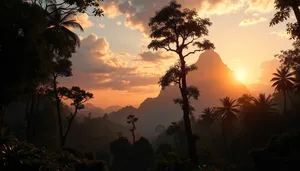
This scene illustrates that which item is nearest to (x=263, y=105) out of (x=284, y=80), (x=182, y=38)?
(x=284, y=80)

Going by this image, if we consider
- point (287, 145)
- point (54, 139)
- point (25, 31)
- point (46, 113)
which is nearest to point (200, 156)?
point (287, 145)

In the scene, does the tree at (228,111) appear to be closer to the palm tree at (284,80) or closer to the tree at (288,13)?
the palm tree at (284,80)

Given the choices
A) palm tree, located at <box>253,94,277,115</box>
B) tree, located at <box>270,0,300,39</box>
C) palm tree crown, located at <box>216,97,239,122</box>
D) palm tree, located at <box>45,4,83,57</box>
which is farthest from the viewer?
palm tree crown, located at <box>216,97,239,122</box>

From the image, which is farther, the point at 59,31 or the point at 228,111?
the point at 228,111

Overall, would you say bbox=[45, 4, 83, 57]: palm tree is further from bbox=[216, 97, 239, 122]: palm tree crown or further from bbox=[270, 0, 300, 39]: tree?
bbox=[216, 97, 239, 122]: palm tree crown

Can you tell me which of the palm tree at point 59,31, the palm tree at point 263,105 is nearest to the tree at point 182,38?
the palm tree at point 59,31

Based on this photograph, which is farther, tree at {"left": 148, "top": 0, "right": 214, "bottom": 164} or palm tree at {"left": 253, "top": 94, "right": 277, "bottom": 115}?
palm tree at {"left": 253, "top": 94, "right": 277, "bottom": 115}

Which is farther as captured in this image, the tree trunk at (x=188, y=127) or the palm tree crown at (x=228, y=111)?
the palm tree crown at (x=228, y=111)

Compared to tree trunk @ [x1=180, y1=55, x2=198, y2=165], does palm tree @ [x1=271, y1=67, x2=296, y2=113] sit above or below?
above

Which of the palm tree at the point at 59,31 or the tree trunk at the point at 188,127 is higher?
the palm tree at the point at 59,31

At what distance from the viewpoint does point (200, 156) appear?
184 ft

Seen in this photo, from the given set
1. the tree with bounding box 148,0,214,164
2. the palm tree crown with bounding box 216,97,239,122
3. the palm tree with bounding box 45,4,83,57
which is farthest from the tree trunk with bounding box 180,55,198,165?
the palm tree crown with bounding box 216,97,239,122

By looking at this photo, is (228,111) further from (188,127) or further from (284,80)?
(188,127)

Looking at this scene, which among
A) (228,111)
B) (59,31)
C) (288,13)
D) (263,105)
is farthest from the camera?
(228,111)
